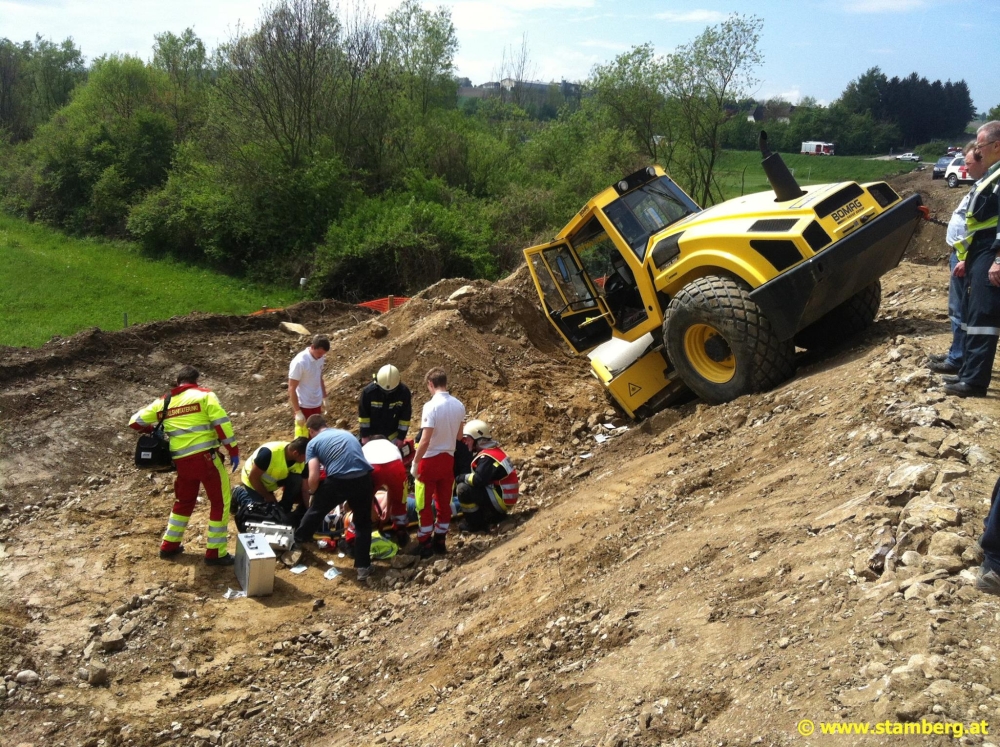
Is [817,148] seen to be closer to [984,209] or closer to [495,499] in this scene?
[984,209]

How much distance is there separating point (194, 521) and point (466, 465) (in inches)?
117

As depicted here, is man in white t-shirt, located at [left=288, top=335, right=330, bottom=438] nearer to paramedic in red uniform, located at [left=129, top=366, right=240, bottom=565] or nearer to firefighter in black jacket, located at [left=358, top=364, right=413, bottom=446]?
firefighter in black jacket, located at [left=358, top=364, right=413, bottom=446]

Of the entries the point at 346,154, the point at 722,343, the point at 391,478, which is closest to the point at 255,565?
the point at 391,478

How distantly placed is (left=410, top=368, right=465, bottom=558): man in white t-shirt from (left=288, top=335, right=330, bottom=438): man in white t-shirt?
1942 mm

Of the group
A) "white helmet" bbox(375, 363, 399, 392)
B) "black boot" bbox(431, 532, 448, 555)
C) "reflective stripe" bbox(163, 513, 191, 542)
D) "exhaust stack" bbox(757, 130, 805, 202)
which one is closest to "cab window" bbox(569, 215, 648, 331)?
"exhaust stack" bbox(757, 130, 805, 202)

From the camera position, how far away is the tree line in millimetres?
24953

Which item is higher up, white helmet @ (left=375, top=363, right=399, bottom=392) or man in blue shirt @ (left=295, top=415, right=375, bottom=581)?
white helmet @ (left=375, top=363, right=399, bottom=392)

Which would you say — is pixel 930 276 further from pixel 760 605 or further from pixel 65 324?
pixel 65 324

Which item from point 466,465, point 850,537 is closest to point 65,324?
point 466,465

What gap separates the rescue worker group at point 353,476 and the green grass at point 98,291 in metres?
11.5

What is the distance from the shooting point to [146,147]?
109 ft

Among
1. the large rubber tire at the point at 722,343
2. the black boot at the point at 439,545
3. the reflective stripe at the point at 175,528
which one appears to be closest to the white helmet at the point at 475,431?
the black boot at the point at 439,545

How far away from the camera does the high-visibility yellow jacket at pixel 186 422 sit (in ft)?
23.4

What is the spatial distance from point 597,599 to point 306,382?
189 inches
